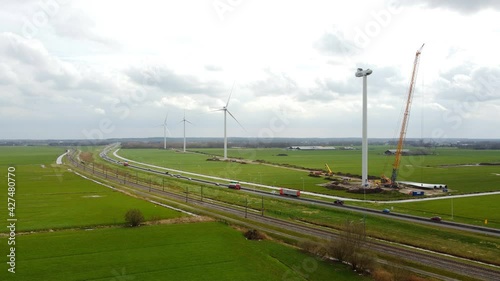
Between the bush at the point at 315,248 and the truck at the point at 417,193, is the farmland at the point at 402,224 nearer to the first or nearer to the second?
the bush at the point at 315,248

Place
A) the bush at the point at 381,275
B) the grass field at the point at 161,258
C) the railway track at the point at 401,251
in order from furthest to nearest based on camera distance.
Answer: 1. the railway track at the point at 401,251
2. the bush at the point at 381,275
3. the grass field at the point at 161,258

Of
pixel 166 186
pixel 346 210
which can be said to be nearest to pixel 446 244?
pixel 346 210

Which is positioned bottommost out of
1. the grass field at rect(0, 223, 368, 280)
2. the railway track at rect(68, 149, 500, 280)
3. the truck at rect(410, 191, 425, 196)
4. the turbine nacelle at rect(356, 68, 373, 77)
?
the railway track at rect(68, 149, 500, 280)

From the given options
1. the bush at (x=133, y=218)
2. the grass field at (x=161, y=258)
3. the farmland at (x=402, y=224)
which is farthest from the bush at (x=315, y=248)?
the bush at (x=133, y=218)

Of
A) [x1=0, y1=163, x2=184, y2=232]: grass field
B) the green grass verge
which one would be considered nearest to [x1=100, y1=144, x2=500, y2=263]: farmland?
the green grass verge

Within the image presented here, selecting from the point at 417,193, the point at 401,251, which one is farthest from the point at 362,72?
the point at 401,251

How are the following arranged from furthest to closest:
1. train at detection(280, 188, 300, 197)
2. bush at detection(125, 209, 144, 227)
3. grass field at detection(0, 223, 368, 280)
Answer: train at detection(280, 188, 300, 197) < bush at detection(125, 209, 144, 227) < grass field at detection(0, 223, 368, 280)

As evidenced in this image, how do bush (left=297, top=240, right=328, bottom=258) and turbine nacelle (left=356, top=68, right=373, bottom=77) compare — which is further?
turbine nacelle (left=356, top=68, right=373, bottom=77)

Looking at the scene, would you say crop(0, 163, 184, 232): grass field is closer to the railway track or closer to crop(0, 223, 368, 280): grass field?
crop(0, 223, 368, 280): grass field

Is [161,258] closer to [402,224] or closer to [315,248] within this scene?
[315,248]
